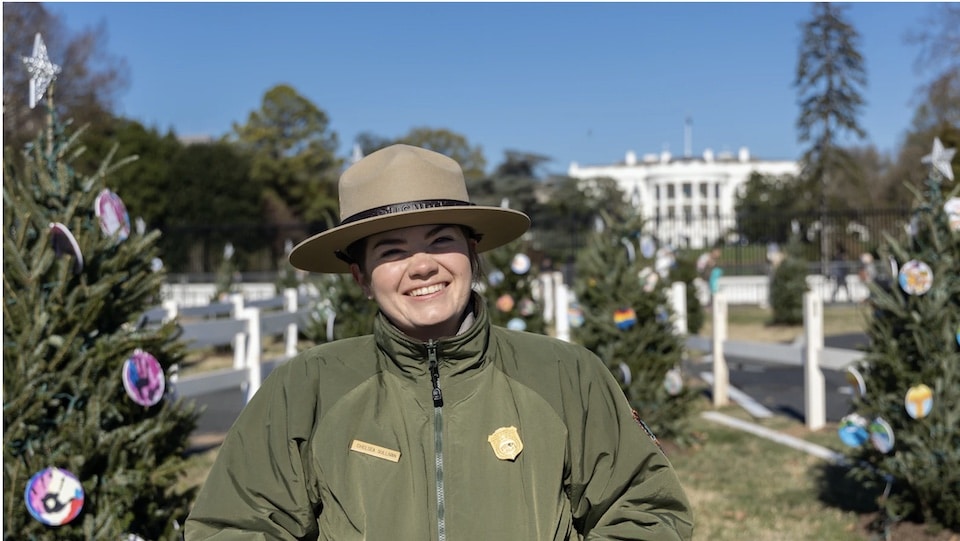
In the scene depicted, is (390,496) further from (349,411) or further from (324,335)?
(324,335)

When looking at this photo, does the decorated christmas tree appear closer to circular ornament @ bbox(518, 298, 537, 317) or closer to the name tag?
circular ornament @ bbox(518, 298, 537, 317)

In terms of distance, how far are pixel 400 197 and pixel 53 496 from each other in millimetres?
2435

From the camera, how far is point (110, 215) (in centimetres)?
433

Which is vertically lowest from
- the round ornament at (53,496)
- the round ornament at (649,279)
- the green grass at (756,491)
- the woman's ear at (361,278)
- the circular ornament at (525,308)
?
the green grass at (756,491)

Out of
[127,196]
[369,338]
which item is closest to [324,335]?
[369,338]

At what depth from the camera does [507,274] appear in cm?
1164

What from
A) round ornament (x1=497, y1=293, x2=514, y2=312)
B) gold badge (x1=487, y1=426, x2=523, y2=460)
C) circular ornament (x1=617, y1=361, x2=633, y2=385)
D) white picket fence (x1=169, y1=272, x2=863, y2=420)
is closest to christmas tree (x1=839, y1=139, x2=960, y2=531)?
white picket fence (x1=169, y1=272, x2=863, y2=420)

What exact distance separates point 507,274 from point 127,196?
36.3m

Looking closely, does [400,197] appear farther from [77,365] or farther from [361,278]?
[77,365]

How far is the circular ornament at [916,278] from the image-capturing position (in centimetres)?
571

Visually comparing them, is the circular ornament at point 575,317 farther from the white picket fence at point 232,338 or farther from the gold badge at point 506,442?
the gold badge at point 506,442

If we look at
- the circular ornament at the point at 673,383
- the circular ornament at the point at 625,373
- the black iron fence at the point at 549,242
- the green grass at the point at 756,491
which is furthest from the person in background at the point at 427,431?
the black iron fence at the point at 549,242

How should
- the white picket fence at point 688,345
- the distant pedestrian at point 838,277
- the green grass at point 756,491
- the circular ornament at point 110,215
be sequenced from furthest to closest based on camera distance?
the distant pedestrian at point 838,277 < the white picket fence at point 688,345 < the green grass at point 756,491 < the circular ornament at point 110,215

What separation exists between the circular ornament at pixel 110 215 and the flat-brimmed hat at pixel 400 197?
235 centimetres
